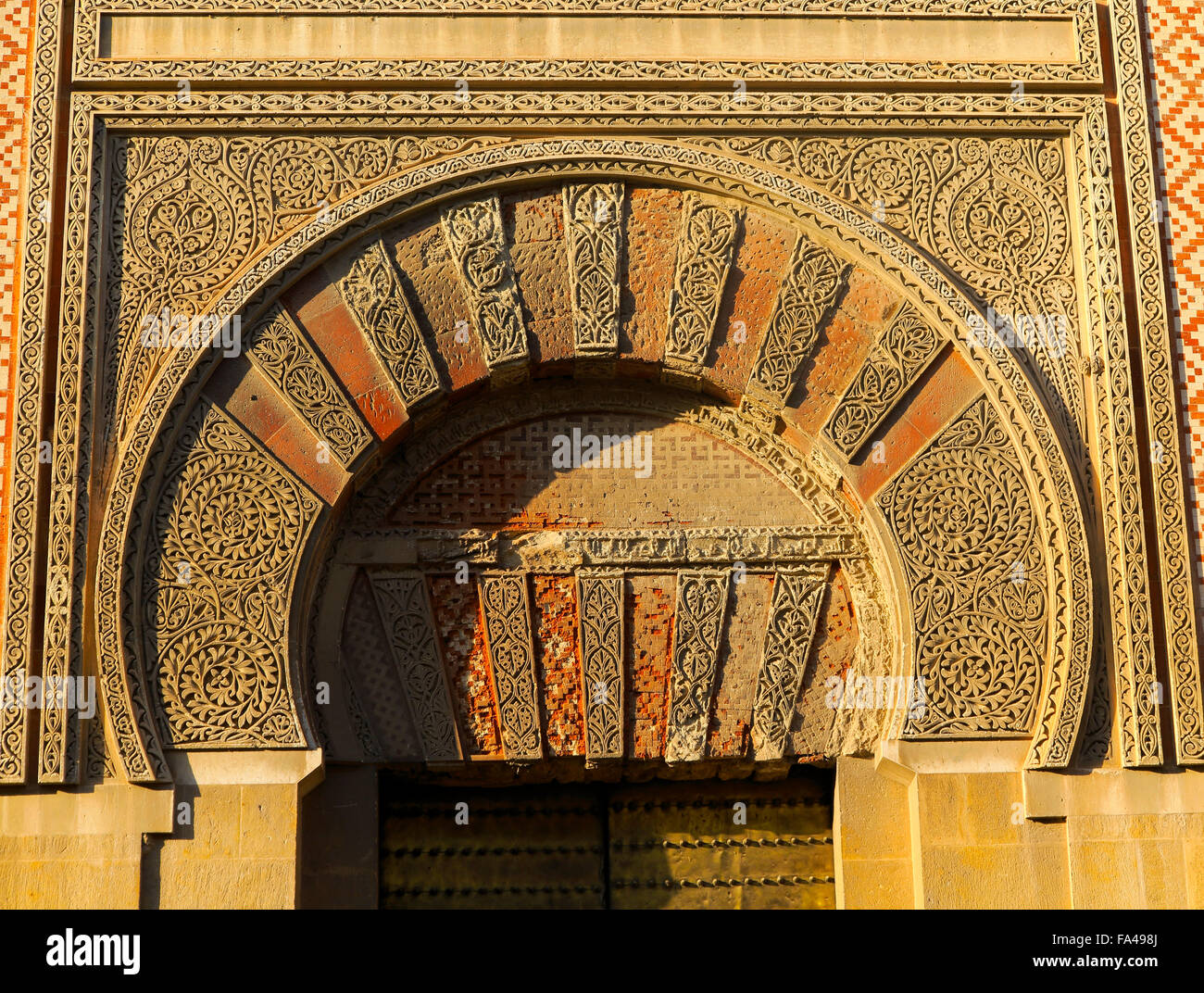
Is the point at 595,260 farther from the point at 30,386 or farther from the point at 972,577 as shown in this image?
the point at 30,386

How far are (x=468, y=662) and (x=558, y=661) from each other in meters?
0.29

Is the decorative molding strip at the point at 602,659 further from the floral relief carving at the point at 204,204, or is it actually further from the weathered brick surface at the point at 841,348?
the floral relief carving at the point at 204,204

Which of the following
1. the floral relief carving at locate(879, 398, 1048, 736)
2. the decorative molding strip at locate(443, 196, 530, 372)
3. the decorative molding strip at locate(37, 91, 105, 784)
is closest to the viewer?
the decorative molding strip at locate(37, 91, 105, 784)

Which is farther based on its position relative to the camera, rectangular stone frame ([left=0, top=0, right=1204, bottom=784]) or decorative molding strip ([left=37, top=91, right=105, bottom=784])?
rectangular stone frame ([left=0, top=0, right=1204, bottom=784])

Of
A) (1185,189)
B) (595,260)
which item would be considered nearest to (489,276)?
(595,260)

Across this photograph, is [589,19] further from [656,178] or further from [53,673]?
[53,673]

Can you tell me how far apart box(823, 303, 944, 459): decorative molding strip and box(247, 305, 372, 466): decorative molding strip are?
1537 millimetres

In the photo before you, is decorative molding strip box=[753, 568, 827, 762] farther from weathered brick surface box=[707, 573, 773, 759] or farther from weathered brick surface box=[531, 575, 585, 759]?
weathered brick surface box=[531, 575, 585, 759]

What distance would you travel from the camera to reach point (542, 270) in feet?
17.1

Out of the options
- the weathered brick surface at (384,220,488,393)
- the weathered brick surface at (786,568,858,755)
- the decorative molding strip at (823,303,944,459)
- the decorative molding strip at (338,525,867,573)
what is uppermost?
the weathered brick surface at (384,220,488,393)

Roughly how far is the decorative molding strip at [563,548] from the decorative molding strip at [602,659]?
9 centimetres

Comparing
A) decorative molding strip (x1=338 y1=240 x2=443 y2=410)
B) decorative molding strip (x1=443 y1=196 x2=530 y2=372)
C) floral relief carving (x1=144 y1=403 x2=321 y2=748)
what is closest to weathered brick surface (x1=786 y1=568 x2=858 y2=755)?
decorative molding strip (x1=443 y1=196 x2=530 y2=372)

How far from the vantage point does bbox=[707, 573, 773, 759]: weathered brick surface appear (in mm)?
5008

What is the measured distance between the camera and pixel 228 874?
15.3ft
